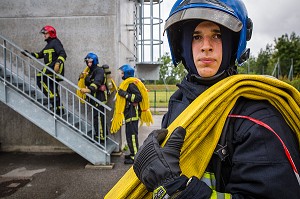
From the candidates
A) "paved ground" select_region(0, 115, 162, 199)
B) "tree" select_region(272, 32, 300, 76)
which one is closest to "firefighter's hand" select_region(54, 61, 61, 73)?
"paved ground" select_region(0, 115, 162, 199)

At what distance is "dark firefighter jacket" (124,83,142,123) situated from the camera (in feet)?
16.8

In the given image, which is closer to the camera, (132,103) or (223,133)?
(223,133)

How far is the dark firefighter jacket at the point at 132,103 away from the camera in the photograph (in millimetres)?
5117

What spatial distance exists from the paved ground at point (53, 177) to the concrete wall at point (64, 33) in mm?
559

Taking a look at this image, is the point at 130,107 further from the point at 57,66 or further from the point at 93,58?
the point at 57,66

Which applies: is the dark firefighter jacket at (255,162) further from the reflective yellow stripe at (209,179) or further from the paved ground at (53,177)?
the paved ground at (53,177)

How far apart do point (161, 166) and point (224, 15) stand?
746 millimetres

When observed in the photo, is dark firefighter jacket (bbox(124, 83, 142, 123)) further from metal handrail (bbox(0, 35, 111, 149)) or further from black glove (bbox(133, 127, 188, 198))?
black glove (bbox(133, 127, 188, 198))

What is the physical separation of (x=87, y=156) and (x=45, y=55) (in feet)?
7.92

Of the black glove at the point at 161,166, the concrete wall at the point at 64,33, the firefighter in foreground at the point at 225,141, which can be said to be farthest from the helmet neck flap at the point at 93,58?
the black glove at the point at 161,166

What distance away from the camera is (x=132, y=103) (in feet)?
17.0

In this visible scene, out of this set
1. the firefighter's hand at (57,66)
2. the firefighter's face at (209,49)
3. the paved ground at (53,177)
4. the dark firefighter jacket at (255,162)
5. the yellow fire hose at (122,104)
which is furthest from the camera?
the yellow fire hose at (122,104)

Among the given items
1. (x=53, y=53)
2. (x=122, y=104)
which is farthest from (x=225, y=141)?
(x=53, y=53)


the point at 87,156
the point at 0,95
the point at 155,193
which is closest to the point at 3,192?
the point at 87,156
